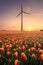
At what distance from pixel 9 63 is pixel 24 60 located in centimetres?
32

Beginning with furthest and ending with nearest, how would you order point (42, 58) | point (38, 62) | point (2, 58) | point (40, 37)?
point (40, 37) < point (2, 58) < point (38, 62) < point (42, 58)

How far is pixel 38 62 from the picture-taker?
4543mm

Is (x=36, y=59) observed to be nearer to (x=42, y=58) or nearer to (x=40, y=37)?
(x=42, y=58)

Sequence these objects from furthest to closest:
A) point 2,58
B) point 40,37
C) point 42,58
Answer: point 40,37 → point 2,58 → point 42,58

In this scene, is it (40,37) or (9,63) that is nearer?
(9,63)

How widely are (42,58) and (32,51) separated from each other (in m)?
0.88

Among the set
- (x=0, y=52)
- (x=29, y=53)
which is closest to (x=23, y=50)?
(x=29, y=53)

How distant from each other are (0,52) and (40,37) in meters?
3.92

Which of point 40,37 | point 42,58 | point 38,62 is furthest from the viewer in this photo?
point 40,37

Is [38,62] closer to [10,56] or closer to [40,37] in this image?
[10,56]

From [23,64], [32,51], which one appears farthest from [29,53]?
[23,64]

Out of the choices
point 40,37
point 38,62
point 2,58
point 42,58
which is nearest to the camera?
point 42,58

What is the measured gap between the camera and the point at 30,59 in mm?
4812

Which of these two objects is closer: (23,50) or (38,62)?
(38,62)
